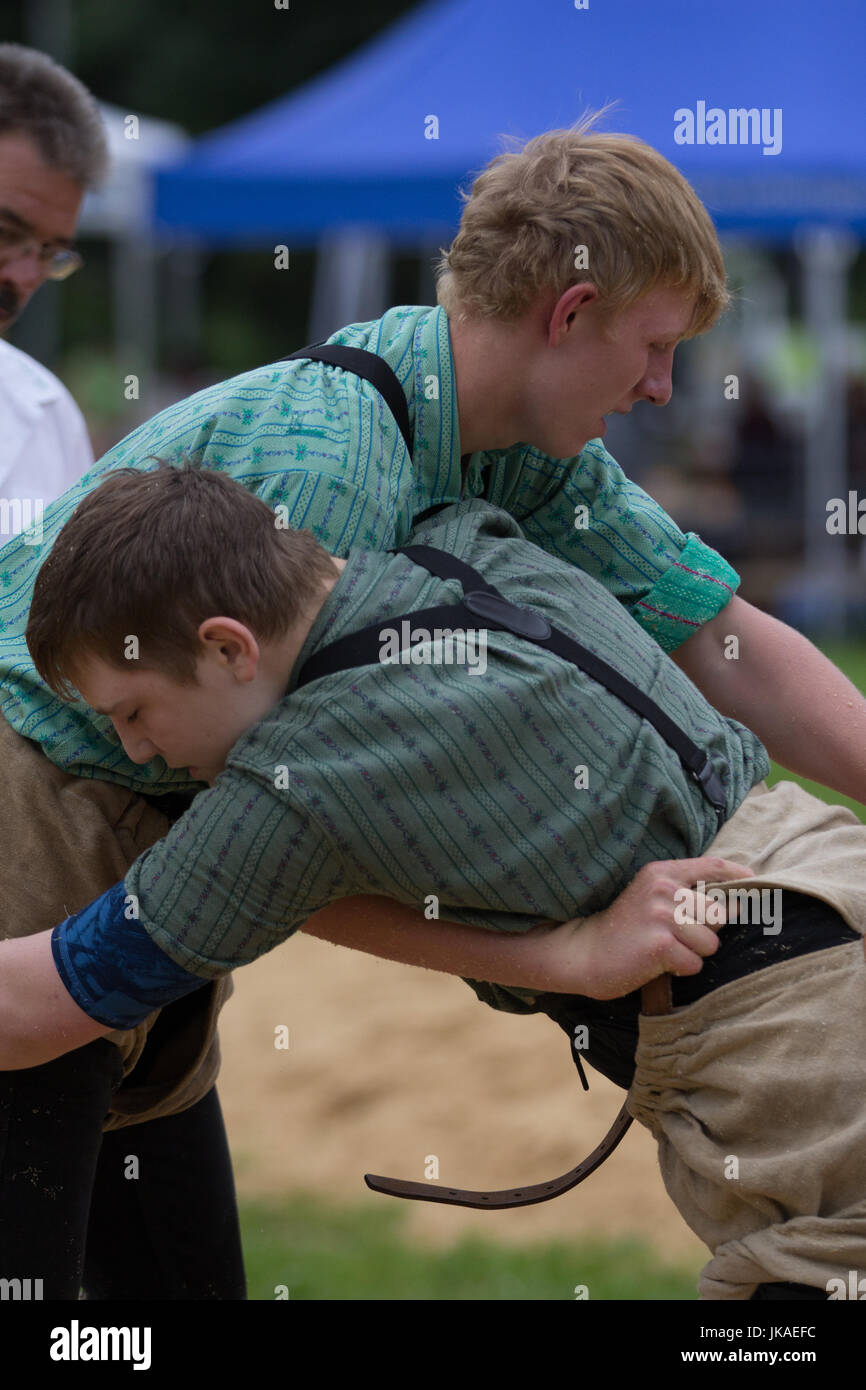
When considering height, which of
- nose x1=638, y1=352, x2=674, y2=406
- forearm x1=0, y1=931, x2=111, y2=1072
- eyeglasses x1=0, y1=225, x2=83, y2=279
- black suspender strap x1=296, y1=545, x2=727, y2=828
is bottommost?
forearm x1=0, y1=931, x2=111, y2=1072

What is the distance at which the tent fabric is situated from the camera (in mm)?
8336

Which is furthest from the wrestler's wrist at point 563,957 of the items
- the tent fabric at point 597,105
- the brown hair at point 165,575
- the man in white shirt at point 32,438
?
the tent fabric at point 597,105

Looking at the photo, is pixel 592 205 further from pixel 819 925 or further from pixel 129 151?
pixel 129 151

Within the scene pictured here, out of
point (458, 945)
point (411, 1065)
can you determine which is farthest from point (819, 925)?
point (411, 1065)

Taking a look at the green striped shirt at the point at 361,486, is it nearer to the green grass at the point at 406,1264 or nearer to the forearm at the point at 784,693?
the forearm at the point at 784,693

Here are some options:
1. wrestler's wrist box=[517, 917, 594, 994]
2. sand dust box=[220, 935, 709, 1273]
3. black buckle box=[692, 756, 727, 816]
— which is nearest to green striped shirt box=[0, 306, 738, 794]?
black buckle box=[692, 756, 727, 816]

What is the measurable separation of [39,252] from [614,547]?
4.89 feet

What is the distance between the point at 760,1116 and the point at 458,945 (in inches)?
14.5

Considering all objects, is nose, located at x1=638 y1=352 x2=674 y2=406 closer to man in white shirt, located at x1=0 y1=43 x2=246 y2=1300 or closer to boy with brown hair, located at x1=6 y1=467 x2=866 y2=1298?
boy with brown hair, located at x1=6 y1=467 x2=866 y2=1298

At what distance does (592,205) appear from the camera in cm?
181

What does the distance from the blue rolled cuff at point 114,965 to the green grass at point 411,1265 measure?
1729mm

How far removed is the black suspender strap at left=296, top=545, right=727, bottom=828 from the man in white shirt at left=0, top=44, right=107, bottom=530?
1.31 m

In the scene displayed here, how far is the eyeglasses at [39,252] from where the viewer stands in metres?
2.94
